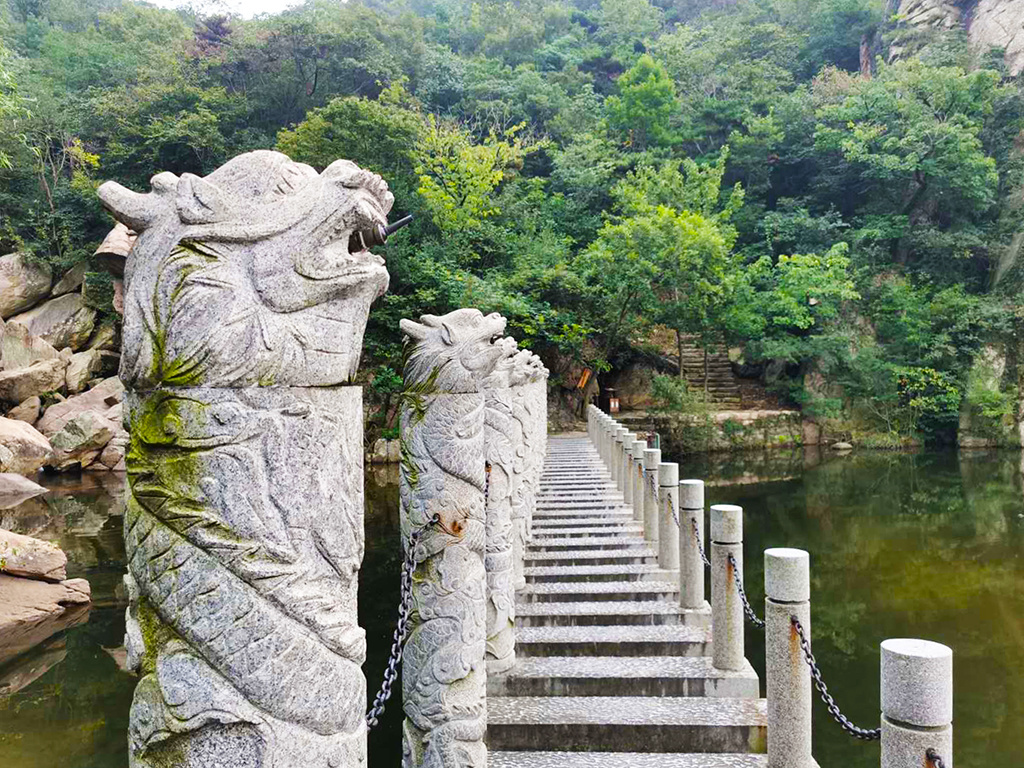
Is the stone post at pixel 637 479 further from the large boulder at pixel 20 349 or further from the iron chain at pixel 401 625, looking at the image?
the large boulder at pixel 20 349

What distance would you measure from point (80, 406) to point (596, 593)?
63.5ft

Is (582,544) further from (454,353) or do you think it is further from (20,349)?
(20,349)

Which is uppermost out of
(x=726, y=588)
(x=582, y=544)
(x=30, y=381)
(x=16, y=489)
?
(x=30, y=381)

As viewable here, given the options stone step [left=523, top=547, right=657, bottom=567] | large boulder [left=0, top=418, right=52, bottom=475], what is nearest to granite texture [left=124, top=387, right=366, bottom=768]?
stone step [left=523, top=547, right=657, bottom=567]

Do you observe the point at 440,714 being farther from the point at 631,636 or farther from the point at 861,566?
the point at 861,566

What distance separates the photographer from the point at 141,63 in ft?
96.6

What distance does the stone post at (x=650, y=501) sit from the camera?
27.6ft

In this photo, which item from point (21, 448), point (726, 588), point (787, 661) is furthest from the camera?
point (21, 448)

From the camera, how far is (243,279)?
6.88 feet

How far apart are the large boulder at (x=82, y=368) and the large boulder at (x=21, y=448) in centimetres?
385

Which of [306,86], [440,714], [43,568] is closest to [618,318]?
[306,86]

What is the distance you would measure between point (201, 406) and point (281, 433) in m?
0.23

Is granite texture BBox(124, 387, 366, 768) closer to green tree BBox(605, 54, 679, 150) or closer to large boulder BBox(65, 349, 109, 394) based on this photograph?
large boulder BBox(65, 349, 109, 394)

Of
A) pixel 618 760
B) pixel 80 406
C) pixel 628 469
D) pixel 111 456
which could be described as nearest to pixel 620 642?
pixel 618 760
